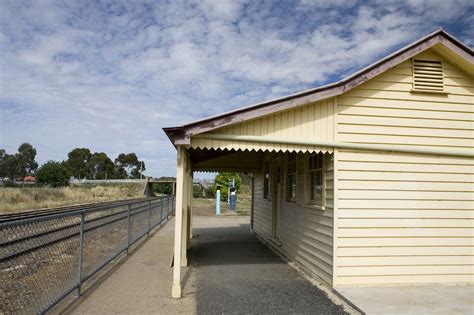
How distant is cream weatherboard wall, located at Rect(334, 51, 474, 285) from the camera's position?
6527 mm

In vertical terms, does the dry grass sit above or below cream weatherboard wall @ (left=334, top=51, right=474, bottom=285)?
below

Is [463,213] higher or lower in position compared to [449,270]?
higher

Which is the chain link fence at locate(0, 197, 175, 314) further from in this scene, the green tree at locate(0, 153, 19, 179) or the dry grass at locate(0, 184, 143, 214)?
the green tree at locate(0, 153, 19, 179)

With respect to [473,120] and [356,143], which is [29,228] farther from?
[473,120]

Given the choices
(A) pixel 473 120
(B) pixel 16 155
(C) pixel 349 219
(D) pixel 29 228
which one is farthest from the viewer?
(B) pixel 16 155

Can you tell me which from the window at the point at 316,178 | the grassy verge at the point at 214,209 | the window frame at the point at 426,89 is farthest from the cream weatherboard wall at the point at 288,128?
the grassy verge at the point at 214,209

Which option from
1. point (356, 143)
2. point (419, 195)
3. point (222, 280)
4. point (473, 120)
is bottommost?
point (222, 280)

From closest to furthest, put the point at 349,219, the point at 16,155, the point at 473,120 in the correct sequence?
the point at 349,219 < the point at 473,120 < the point at 16,155

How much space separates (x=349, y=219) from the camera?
6.51 m

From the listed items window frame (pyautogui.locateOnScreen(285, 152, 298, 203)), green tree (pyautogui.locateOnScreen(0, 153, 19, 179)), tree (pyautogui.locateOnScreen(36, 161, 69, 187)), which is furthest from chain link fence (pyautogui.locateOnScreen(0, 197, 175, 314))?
green tree (pyautogui.locateOnScreen(0, 153, 19, 179))

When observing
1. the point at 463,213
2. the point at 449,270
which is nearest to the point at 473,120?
the point at 463,213

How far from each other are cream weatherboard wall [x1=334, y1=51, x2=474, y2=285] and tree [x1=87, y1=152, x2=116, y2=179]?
117 metres

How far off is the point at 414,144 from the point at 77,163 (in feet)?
397

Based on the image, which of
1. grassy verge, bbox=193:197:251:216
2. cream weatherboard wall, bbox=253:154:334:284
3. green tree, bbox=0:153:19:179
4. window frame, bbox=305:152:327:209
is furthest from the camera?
green tree, bbox=0:153:19:179
